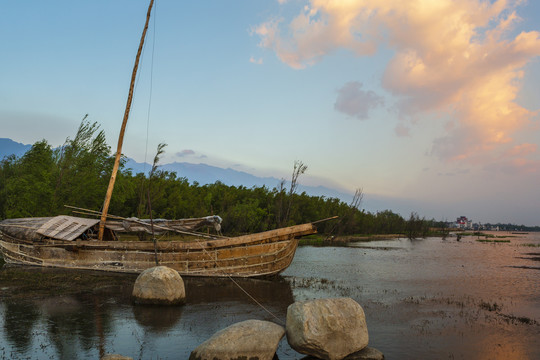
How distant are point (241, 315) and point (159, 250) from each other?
26.9 ft

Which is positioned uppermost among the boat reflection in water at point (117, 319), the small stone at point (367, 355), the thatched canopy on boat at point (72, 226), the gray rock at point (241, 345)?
the thatched canopy on boat at point (72, 226)

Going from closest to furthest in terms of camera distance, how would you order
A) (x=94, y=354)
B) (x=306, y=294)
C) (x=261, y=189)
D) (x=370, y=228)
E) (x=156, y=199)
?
1. (x=94, y=354)
2. (x=306, y=294)
3. (x=156, y=199)
4. (x=261, y=189)
5. (x=370, y=228)

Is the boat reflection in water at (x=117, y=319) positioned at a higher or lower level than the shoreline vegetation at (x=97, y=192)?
lower

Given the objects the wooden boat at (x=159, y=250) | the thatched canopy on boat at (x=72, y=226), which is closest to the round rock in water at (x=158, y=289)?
the wooden boat at (x=159, y=250)

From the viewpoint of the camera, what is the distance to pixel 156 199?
44812 mm

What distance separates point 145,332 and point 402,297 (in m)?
11.2

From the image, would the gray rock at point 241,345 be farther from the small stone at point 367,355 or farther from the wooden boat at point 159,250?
the wooden boat at point 159,250

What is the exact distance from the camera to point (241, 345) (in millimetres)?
8109

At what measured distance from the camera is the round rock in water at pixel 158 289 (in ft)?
43.0

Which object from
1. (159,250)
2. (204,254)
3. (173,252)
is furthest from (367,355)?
(159,250)

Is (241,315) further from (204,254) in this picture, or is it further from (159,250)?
(159,250)

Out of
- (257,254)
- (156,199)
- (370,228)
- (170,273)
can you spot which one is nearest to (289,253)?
(257,254)

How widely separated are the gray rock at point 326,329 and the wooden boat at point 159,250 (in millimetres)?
9962

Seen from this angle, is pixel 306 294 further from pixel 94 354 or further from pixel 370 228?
pixel 370 228
